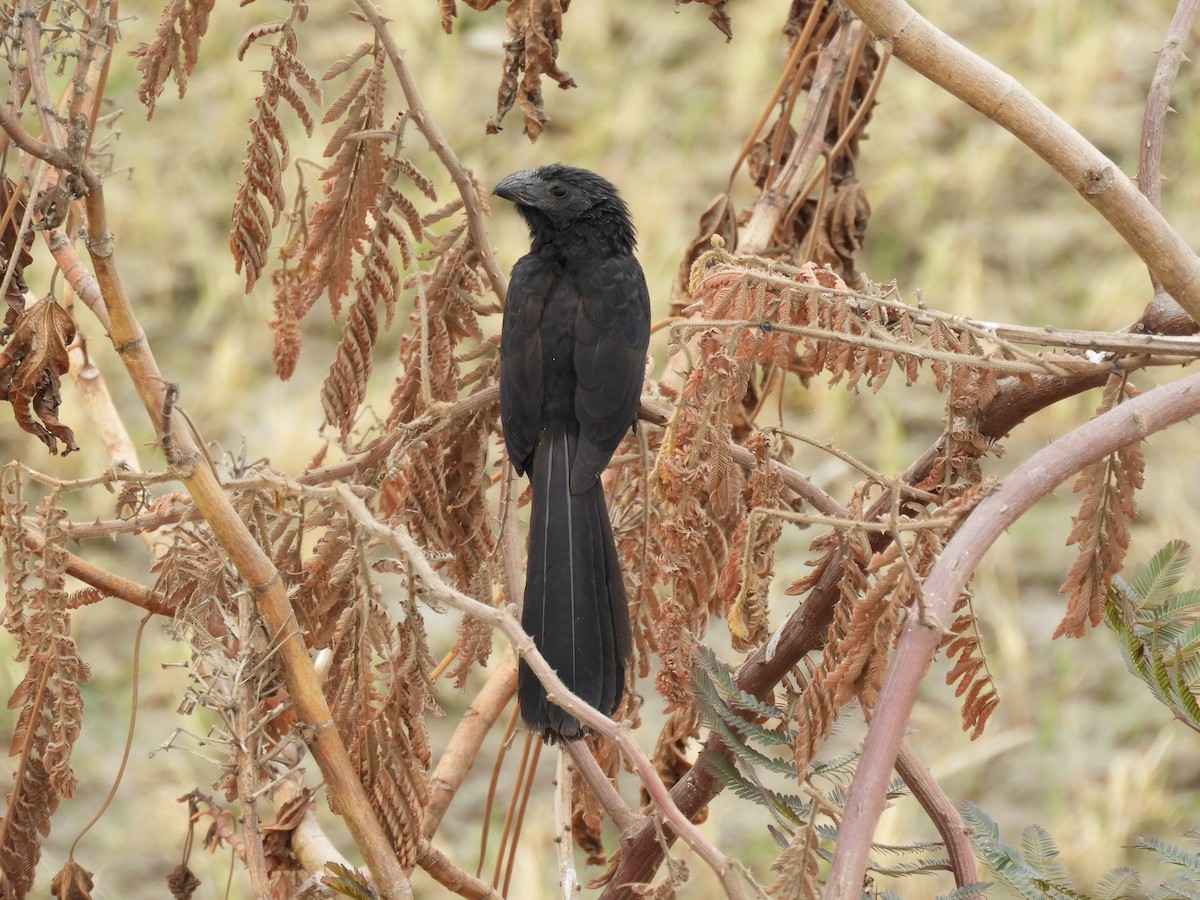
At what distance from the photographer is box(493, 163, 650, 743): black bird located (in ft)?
6.13

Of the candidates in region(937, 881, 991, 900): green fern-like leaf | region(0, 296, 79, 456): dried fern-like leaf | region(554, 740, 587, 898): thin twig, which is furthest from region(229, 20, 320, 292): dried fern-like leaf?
region(937, 881, 991, 900): green fern-like leaf

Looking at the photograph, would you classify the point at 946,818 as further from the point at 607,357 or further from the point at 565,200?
the point at 565,200

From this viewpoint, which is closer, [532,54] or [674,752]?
[532,54]

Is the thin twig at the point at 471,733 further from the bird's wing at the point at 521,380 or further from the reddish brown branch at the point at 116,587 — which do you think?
the reddish brown branch at the point at 116,587

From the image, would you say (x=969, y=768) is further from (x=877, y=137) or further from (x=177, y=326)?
(x=177, y=326)

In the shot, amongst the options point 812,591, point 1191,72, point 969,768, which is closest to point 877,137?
point 1191,72

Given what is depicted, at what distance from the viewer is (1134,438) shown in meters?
1.14

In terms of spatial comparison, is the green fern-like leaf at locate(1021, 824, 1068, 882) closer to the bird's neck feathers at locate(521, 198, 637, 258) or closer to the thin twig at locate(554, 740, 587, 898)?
the thin twig at locate(554, 740, 587, 898)

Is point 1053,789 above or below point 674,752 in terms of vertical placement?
above

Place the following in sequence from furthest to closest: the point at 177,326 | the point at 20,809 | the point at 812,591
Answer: the point at 177,326, the point at 20,809, the point at 812,591

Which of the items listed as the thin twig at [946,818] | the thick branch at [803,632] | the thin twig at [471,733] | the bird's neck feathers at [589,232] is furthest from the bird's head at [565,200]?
the thin twig at [946,818]

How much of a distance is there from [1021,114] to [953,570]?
0.52 metres

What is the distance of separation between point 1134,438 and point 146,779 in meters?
6.10

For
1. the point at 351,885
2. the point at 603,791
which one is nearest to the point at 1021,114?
the point at 603,791
